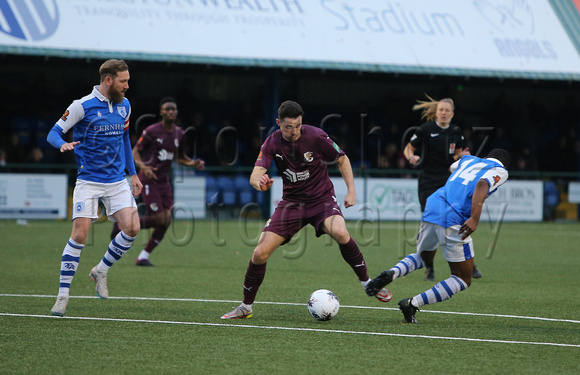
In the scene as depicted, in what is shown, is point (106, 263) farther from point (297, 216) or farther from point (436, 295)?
point (436, 295)

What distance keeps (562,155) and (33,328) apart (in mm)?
21848

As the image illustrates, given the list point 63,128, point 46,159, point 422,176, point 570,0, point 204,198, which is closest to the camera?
point 63,128

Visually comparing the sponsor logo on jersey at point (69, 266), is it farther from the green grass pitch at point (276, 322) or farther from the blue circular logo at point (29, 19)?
the blue circular logo at point (29, 19)

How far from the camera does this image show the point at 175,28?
20.6 metres

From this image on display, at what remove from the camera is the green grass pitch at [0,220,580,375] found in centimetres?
546

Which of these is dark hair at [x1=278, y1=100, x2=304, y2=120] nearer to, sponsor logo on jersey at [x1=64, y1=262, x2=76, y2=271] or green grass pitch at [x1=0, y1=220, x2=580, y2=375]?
green grass pitch at [x1=0, y1=220, x2=580, y2=375]

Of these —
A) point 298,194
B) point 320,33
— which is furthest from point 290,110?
point 320,33

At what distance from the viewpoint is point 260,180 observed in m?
6.88

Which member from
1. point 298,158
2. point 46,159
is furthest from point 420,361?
point 46,159

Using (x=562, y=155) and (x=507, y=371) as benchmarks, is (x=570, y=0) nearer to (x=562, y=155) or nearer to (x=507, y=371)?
(x=562, y=155)

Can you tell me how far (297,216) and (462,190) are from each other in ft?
5.01

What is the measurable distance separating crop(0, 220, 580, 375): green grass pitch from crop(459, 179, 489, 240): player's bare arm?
34.2 inches

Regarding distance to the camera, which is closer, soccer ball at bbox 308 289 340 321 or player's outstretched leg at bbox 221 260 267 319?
soccer ball at bbox 308 289 340 321

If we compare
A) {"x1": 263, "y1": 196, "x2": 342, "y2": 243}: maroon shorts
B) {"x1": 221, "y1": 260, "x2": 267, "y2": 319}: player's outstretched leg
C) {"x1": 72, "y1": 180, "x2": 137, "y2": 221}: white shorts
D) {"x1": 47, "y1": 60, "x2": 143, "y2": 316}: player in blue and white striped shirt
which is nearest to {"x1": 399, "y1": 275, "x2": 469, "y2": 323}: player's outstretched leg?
{"x1": 263, "y1": 196, "x2": 342, "y2": 243}: maroon shorts
